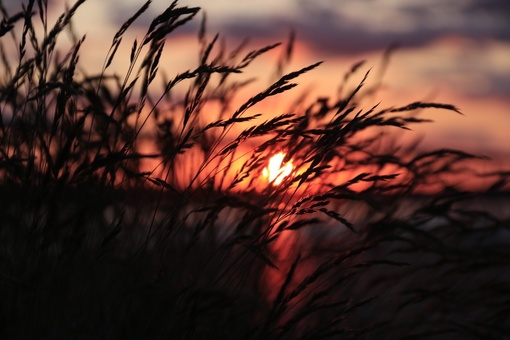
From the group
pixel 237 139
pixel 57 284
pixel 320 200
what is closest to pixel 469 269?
pixel 320 200

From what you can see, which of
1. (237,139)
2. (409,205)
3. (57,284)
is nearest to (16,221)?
(57,284)

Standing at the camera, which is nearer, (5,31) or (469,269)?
(5,31)

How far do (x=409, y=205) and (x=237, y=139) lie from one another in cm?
157

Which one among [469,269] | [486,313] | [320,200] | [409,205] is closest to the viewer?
[320,200]

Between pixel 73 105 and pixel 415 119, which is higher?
pixel 73 105

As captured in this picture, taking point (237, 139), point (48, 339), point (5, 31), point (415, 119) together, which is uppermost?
point (5, 31)

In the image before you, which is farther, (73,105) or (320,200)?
(73,105)

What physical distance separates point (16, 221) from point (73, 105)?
535 millimetres

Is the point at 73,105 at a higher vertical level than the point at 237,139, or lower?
higher

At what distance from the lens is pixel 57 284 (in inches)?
89.0

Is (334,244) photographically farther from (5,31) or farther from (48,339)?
(5,31)

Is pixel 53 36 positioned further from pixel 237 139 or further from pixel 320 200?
pixel 320 200

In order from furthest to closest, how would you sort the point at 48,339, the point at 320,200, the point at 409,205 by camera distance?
the point at 409,205 < the point at 48,339 < the point at 320,200

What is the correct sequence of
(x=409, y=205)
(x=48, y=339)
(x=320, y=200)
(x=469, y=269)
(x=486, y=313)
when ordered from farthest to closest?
(x=409, y=205) < (x=486, y=313) < (x=469, y=269) < (x=48, y=339) < (x=320, y=200)
